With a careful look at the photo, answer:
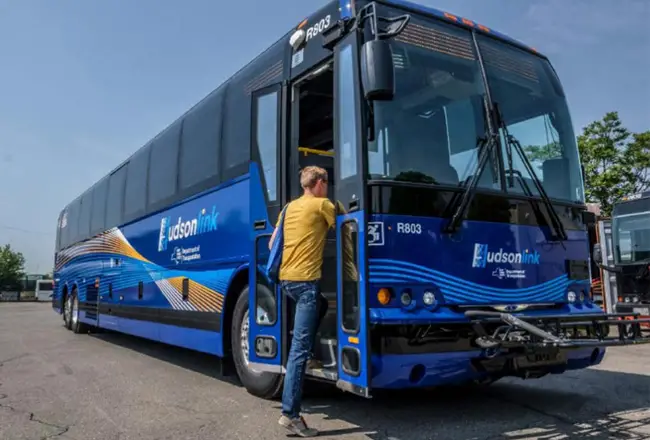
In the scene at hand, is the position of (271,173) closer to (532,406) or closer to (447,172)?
(447,172)

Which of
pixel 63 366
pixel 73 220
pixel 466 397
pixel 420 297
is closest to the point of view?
pixel 420 297

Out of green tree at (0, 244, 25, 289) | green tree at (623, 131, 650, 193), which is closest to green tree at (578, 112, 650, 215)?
green tree at (623, 131, 650, 193)

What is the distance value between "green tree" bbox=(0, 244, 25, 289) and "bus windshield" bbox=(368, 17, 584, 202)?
79241 mm

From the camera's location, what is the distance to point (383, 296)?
13.8 ft

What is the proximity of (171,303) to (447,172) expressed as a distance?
194 inches

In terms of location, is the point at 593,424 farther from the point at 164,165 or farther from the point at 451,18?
the point at 164,165

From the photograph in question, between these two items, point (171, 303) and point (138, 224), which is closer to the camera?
point (171, 303)

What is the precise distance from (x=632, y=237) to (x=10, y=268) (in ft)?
258

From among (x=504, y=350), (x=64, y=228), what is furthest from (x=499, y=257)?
(x=64, y=228)

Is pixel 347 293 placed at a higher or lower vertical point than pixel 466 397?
higher

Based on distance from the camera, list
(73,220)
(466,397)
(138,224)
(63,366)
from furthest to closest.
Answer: (73,220), (138,224), (63,366), (466,397)

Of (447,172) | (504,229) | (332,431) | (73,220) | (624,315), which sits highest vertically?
(73,220)

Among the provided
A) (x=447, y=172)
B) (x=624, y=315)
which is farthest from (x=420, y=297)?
(x=624, y=315)

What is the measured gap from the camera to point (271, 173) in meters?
5.61
